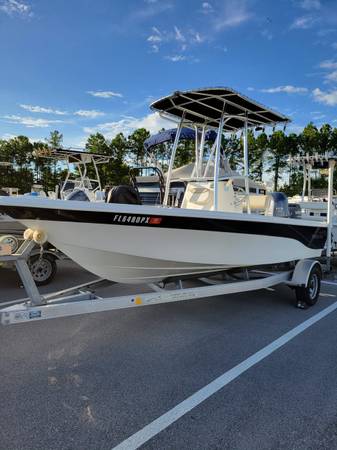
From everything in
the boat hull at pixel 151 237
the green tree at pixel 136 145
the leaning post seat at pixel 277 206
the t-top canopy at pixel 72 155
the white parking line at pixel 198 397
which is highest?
the green tree at pixel 136 145

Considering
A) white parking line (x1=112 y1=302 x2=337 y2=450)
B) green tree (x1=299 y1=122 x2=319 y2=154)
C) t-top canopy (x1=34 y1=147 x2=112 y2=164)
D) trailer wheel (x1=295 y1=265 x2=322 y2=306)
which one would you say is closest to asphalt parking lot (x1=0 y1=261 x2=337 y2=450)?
white parking line (x1=112 y1=302 x2=337 y2=450)

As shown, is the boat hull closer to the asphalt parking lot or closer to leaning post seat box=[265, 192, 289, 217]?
leaning post seat box=[265, 192, 289, 217]

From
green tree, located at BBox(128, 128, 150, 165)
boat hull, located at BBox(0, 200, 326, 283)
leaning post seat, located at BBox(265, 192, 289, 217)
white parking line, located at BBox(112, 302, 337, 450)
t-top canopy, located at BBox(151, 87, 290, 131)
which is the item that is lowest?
white parking line, located at BBox(112, 302, 337, 450)

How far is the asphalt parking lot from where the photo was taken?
2.27 meters

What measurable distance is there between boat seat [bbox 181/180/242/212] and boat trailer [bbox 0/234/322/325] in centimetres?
99

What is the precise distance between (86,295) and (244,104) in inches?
133

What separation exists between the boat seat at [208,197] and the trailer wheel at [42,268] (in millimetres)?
2604

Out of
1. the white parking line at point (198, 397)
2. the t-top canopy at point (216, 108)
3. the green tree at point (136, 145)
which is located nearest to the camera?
the white parking line at point (198, 397)

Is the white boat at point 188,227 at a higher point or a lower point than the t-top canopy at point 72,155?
lower

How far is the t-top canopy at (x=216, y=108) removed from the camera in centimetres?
470

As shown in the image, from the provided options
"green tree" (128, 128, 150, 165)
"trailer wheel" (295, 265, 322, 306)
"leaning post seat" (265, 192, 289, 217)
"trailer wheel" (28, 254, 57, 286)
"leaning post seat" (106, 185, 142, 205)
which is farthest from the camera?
"green tree" (128, 128, 150, 165)

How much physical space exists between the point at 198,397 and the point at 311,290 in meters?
3.16

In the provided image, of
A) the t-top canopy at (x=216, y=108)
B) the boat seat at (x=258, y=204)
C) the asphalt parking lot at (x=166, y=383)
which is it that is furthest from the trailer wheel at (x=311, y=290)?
the t-top canopy at (x=216, y=108)

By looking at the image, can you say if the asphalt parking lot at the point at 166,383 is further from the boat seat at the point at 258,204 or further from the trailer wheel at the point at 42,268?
the boat seat at the point at 258,204
